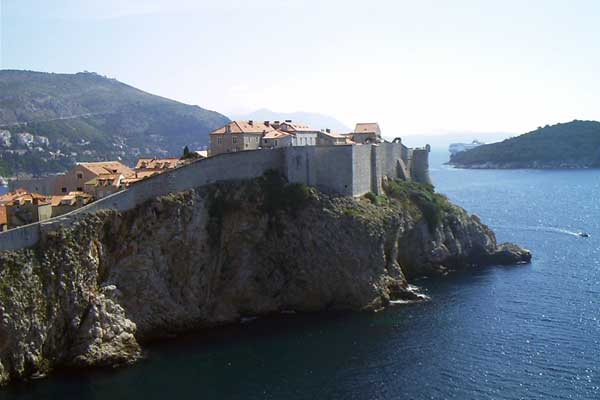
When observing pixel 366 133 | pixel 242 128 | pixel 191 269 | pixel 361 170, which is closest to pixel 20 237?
pixel 191 269

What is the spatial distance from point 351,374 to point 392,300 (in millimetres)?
19282

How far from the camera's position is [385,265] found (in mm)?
66625

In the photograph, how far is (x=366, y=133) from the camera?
290ft

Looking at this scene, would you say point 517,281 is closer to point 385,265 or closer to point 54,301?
point 385,265

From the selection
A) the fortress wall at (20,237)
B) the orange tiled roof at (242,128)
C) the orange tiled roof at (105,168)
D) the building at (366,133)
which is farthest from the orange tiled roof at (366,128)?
the fortress wall at (20,237)

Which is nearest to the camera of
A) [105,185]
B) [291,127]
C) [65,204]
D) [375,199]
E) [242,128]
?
[65,204]

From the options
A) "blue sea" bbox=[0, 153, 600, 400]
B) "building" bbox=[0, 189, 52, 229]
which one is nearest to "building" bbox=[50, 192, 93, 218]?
"building" bbox=[0, 189, 52, 229]

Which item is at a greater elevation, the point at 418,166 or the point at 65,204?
the point at 418,166

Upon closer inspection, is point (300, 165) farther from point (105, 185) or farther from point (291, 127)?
point (105, 185)

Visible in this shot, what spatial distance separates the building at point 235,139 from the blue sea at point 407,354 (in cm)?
2202

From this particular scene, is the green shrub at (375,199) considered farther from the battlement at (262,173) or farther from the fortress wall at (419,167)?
the fortress wall at (419,167)

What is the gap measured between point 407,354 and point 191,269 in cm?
2134

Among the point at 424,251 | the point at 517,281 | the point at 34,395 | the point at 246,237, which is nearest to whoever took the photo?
the point at 34,395

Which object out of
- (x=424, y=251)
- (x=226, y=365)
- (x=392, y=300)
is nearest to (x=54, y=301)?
(x=226, y=365)
